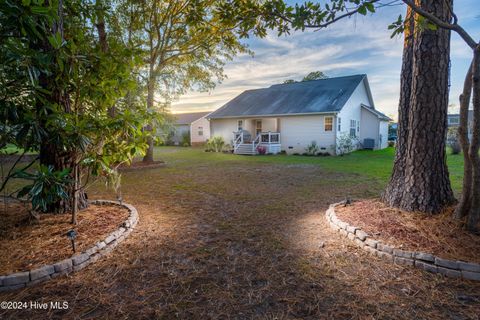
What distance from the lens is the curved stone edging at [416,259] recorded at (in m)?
2.60

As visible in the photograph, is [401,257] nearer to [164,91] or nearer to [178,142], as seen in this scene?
[164,91]

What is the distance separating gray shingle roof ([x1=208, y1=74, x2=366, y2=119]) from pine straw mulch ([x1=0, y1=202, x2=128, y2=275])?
14591mm

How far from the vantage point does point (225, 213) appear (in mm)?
4918

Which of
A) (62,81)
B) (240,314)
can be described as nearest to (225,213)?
(240,314)

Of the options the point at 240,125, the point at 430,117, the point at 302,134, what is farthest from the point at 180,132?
the point at 430,117

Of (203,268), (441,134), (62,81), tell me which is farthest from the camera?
(441,134)

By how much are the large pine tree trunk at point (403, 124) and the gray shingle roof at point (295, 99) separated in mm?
11693

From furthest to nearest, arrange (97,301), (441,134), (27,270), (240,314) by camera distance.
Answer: (441,134)
(27,270)
(97,301)
(240,314)

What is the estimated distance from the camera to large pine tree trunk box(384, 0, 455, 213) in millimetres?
3688

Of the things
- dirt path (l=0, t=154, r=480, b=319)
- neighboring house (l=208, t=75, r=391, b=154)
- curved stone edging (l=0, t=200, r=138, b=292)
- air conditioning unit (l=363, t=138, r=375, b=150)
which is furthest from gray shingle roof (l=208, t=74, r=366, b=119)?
curved stone edging (l=0, t=200, r=138, b=292)

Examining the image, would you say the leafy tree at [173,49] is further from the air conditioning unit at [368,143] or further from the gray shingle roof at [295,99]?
the air conditioning unit at [368,143]

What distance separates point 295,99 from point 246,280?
1793cm

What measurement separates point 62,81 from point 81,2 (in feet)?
5.31

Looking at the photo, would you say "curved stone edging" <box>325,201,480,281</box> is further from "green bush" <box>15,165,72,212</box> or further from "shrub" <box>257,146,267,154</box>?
"shrub" <box>257,146,267,154</box>
